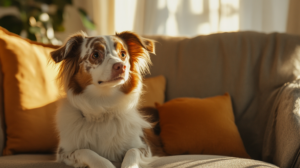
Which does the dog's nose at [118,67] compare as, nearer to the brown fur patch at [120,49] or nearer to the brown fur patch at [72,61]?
the brown fur patch at [120,49]

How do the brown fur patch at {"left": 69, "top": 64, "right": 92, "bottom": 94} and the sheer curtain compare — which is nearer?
the brown fur patch at {"left": 69, "top": 64, "right": 92, "bottom": 94}

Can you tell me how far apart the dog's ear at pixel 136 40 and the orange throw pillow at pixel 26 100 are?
0.53m

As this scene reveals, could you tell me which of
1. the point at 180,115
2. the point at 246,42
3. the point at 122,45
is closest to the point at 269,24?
the point at 246,42

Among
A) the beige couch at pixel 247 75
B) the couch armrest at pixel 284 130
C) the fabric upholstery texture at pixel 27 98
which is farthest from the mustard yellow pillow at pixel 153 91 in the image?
the couch armrest at pixel 284 130

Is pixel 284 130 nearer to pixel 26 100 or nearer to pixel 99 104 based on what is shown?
pixel 99 104

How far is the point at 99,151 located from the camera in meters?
1.58

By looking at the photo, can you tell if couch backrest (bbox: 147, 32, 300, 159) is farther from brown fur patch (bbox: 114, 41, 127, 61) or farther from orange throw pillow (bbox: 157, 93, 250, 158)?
brown fur patch (bbox: 114, 41, 127, 61)

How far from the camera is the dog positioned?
1.55m

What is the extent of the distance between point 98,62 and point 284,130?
A: 1230 millimetres

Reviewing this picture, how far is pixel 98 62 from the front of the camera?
5.23 ft

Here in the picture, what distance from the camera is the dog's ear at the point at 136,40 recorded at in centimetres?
173

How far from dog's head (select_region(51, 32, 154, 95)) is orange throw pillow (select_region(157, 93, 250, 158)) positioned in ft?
1.44

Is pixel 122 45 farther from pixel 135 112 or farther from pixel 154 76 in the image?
pixel 154 76

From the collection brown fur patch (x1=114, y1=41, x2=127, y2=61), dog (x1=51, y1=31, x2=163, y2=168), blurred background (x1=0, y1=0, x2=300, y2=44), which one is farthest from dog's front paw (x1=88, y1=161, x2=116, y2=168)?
blurred background (x1=0, y1=0, x2=300, y2=44)
